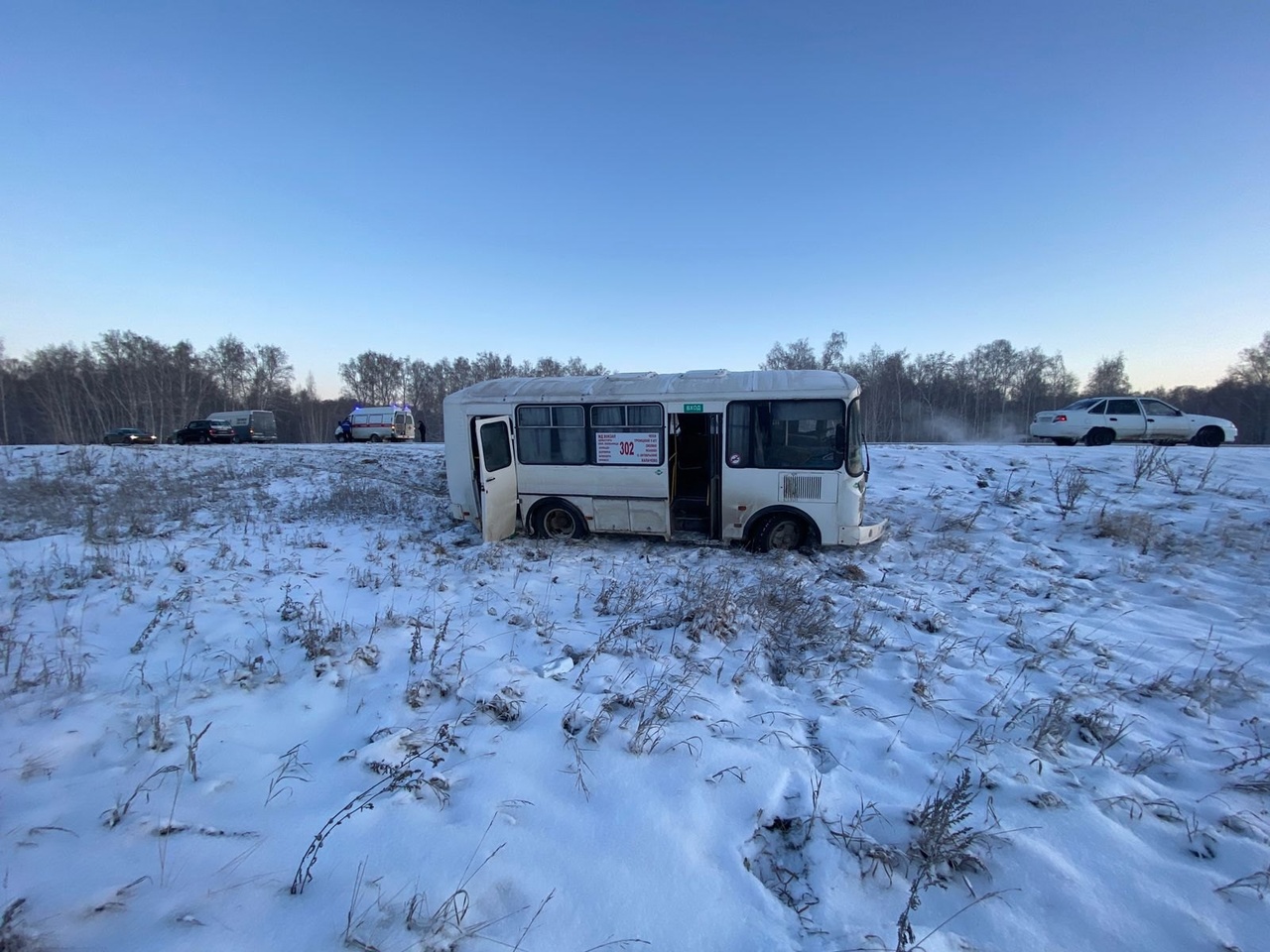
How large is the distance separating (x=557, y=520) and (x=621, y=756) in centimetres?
664

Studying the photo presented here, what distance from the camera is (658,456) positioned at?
844cm

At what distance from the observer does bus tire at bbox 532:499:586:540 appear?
9023 millimetres

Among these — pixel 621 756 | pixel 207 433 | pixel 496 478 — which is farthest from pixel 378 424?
pixel 621 756

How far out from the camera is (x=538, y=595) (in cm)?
601

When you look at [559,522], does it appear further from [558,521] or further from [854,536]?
[854,536]

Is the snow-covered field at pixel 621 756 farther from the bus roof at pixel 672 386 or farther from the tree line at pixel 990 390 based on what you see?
the tree line at pixel 990 390

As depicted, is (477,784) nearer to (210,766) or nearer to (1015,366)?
(210,766)

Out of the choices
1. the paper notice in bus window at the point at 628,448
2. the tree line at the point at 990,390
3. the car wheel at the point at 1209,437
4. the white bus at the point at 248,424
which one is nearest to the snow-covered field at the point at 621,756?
the paper notice in bus window at the point at 628,448

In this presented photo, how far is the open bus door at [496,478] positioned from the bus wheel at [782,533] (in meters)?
4.36

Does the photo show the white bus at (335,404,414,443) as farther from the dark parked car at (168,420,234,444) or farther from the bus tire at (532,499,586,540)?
the bus tire at (532,499,586,540)

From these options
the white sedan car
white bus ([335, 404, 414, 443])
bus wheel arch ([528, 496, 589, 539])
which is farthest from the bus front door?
white bus ([335, 404, 414, 443])

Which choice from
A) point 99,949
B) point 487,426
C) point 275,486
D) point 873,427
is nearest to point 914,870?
point 99,949

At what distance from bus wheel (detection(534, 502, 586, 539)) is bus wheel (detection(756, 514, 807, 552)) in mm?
3111

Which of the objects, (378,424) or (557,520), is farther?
(378,424)
